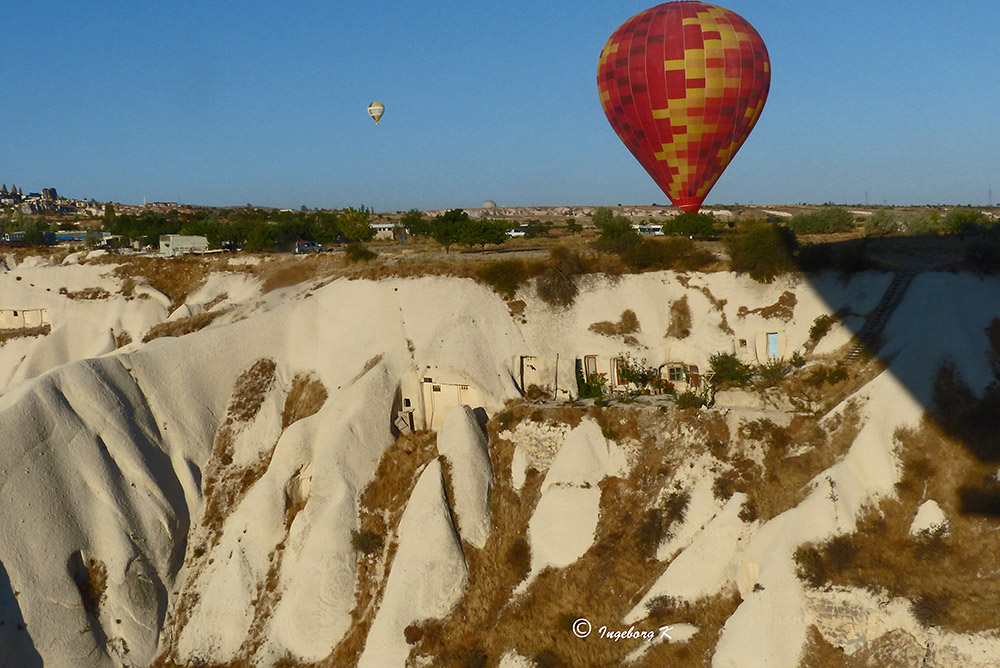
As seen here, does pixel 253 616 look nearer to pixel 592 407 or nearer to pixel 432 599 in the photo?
pixel 432 599

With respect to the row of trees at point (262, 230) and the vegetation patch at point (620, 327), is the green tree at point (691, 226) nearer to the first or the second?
the vegetation patch at point (620, 327)

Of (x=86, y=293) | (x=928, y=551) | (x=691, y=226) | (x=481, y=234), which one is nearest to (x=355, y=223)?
(x=481, y=234)

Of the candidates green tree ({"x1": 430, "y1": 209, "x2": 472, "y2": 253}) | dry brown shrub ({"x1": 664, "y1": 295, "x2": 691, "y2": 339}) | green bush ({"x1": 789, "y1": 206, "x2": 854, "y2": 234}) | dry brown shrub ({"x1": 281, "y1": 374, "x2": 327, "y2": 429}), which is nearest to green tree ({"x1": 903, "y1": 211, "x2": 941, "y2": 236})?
green bush ({"x1": 789, "y1": 206, "x2": 854, "y2": 234})

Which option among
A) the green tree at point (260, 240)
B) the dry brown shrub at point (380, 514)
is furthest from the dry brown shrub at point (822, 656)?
the green tree at point (260, 240)

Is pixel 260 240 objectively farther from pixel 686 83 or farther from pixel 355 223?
pixel 686 83

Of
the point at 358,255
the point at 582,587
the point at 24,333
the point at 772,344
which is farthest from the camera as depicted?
the point at 24,333

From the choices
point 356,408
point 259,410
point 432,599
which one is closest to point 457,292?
point 356,408
